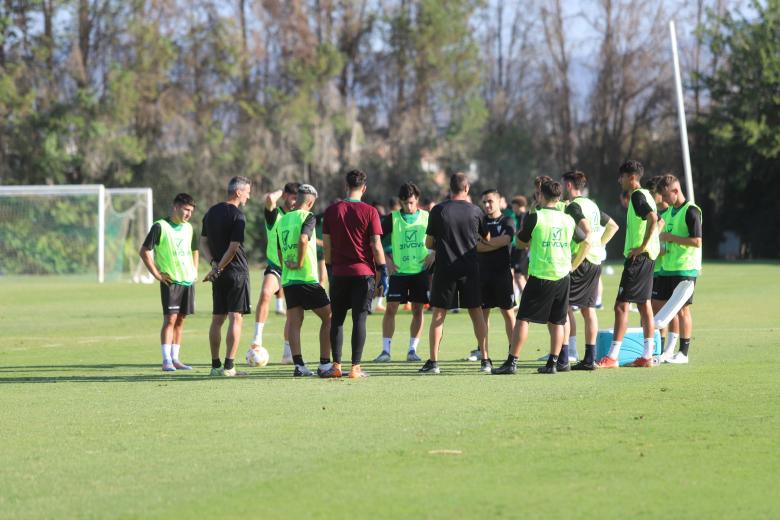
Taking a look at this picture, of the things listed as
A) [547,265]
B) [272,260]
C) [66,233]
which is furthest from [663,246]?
[66,233]

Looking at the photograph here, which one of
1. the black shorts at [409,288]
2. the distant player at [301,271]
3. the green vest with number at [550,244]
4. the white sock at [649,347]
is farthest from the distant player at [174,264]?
the white sock at [649,347]

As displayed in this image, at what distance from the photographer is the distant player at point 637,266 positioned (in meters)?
12.8

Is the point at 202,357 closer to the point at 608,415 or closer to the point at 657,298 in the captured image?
the point at 657,298

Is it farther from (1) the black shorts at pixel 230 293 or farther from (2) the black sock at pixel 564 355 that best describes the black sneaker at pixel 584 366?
(1) the black shorts at pixel 230 293

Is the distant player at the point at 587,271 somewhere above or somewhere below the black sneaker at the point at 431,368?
above

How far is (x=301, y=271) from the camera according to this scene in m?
12.4

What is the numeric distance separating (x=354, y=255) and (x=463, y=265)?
4.51 feet

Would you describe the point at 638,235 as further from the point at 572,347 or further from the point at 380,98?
the point at 380,98

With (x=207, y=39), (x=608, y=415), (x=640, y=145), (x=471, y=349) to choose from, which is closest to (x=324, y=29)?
(x=207, y=39)

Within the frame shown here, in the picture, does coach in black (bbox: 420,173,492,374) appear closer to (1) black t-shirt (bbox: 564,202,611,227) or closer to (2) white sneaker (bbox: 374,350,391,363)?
(1) black t-shirt (bbox: 564,202,611,227)

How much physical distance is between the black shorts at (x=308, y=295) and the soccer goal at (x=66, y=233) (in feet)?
86.4

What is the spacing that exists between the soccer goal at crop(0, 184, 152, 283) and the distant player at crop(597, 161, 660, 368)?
26.9 meters

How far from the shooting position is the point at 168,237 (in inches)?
545

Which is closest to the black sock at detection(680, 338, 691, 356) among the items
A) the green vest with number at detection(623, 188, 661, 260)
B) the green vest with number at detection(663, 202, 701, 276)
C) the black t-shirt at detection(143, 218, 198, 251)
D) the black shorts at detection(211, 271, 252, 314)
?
the green vest with number at detection(663, 202, 701, 276)
